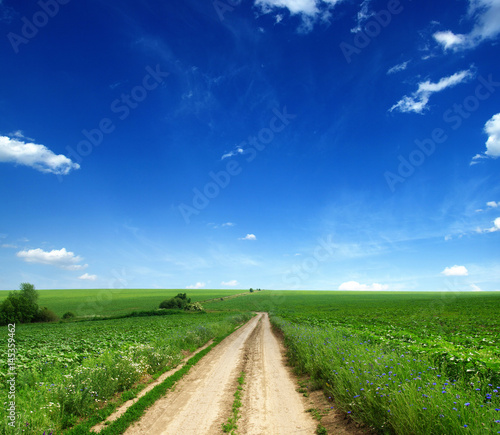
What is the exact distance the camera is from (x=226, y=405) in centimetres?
897

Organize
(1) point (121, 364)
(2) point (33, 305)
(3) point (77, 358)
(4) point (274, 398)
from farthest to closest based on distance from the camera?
1. (2) point (33, 305)
2. (3) point (77, 358)
3. (1) point (121, 364)
4. (4) point (274, 398)

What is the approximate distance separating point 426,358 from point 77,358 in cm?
1630

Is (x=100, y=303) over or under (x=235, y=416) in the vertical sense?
under

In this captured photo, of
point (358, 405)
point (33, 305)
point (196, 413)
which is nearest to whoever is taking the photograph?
point (358, 405)

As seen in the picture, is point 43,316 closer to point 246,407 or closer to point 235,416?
point 246,407

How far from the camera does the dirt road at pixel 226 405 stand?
734 cm

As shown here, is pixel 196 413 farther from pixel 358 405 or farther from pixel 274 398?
pixel 358 405

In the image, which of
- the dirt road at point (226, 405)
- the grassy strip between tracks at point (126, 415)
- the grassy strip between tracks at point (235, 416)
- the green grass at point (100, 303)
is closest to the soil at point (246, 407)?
the dirt road at point (226, 405)

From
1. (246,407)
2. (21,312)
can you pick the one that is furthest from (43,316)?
(246,407)

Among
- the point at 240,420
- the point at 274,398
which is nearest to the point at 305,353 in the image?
the point at 274,398

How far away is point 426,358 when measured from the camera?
796 centimetres

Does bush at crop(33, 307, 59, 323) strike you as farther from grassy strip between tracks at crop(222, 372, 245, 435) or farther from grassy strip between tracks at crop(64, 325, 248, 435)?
grassy strip between tracks at crop(222, 372, 245, 435)

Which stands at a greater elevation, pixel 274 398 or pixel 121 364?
pixel 121 364

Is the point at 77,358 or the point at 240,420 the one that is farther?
the point at 77,358
